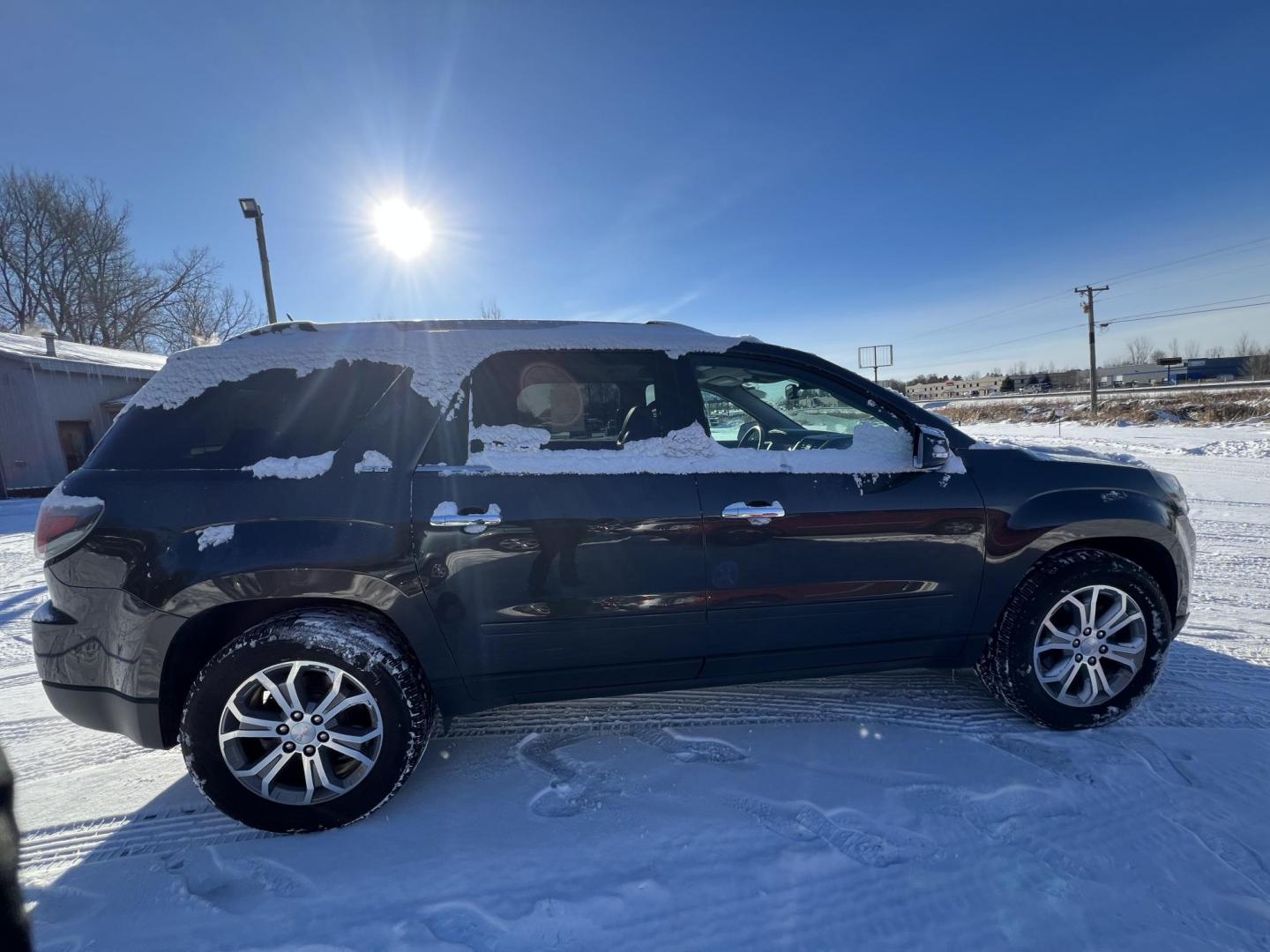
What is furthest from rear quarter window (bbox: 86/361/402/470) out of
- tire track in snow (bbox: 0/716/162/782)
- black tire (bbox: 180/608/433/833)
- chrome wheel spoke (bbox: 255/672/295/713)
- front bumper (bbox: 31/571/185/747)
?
tire track in snow (bbox: 0/716/162/782)

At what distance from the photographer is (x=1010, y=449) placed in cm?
267

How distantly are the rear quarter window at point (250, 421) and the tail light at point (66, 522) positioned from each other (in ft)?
0.51

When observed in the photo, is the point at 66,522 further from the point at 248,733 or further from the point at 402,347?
the point at 402,347

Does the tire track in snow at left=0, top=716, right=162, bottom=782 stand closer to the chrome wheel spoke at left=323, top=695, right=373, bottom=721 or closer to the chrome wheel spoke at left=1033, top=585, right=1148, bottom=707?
the chrome wheel spoke at left=323, top=695, right=373, bottom=721

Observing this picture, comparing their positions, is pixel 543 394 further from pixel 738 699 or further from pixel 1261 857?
pixel 1261 857

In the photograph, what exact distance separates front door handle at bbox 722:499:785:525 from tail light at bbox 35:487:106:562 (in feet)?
7.65

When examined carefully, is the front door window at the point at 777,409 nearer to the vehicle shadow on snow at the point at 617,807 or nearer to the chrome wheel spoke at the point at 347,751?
the vehicle shadow on snow at the point at 617,807

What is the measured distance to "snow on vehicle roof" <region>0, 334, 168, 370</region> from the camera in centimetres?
1366

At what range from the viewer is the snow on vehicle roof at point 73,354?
13.7 meters

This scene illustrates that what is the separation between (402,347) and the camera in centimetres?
237

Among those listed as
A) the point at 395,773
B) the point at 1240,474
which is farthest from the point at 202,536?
the point at 1240,474

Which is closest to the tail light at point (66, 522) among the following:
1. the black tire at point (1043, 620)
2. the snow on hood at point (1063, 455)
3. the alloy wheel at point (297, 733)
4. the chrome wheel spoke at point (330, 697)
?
the alloy wheel at point (297, 733)

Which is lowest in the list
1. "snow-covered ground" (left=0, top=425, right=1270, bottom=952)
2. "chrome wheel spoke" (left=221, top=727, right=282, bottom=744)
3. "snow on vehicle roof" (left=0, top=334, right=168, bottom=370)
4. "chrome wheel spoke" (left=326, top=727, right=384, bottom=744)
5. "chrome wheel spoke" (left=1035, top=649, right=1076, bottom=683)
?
"snow-covered ground" (left=0, top=425, right=1270, bottom=952)

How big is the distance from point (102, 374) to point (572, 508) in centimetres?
1922
